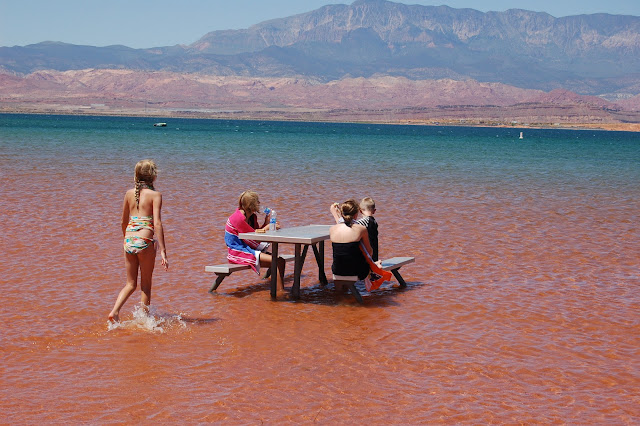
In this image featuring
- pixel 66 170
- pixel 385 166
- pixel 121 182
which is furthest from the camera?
pixel 385 166

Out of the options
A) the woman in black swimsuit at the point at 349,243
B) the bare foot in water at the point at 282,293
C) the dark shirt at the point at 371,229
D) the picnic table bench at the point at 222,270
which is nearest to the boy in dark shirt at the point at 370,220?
the dark shirt at the point at 371,229

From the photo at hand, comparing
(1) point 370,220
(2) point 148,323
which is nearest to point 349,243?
(1) point 370,220

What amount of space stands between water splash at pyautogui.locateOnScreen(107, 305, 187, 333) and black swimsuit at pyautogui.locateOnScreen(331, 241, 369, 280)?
215 centimetres

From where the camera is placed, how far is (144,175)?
830 cm

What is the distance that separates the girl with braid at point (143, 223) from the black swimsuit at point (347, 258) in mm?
2474

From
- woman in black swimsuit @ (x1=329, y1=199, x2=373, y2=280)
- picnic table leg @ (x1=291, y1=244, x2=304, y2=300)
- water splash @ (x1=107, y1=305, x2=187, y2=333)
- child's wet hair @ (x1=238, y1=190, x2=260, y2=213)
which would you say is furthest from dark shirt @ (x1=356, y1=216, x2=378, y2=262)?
water splash @ (x1=107, y1=305, x2=187, y2=333)

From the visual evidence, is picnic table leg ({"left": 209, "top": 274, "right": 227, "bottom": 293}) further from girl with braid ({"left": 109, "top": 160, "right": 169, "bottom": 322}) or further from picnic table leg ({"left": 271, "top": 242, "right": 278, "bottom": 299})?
girl with braid ({"left": 109, "top": 160, "right": 169, "bottom": 322})

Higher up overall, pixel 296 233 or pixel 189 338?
pixel 296 233

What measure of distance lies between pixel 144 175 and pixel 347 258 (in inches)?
116

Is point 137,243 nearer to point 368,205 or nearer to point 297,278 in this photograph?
point 297,278

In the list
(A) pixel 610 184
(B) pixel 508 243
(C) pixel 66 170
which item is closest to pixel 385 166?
(A) pixel 610 184

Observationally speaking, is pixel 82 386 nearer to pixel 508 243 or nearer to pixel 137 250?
pixel 137 250

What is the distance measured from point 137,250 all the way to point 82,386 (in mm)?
1927

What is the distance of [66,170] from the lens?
90.2 feet
